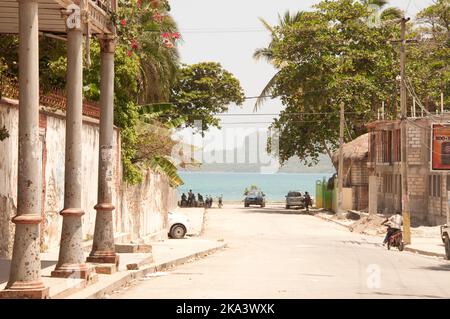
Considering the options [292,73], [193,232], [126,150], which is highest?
[292,73]

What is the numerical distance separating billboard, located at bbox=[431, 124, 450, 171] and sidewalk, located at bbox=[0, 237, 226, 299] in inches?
666

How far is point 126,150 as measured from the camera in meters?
29.2

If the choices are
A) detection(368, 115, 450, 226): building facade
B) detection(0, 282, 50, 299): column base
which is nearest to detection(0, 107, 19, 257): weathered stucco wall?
detection(0, 282, 50, 299): column base

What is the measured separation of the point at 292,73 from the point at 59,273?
52.0 metres

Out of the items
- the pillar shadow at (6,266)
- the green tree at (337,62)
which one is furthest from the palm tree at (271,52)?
the pillar shadow at (6,266)

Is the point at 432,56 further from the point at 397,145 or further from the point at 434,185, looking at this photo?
the point at 434,185

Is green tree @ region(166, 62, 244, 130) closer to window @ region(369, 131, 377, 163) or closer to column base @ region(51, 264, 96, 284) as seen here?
window @ region(369, 131, 377, 163)

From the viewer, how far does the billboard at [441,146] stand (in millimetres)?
39737

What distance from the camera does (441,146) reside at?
39.7 m

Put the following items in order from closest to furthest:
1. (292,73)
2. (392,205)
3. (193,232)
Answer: (193,232) < (392,205) < (292,73)

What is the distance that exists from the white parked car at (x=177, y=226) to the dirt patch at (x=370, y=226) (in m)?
11.9

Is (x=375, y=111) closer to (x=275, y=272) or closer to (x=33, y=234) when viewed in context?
(x=275, y=272)
